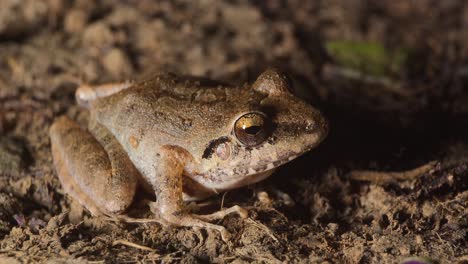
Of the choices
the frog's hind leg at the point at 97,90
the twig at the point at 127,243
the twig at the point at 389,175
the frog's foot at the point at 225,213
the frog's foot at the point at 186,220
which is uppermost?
the twig at the point at 389,175

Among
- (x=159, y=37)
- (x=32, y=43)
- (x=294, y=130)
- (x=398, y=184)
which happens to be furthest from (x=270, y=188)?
(x=32, y=43)

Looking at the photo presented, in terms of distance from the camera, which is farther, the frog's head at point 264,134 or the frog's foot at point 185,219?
the frog's foot at point 185,219

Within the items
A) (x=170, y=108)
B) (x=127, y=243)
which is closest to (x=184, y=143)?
(x=170, y=108)

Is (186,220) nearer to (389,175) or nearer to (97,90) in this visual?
(97,90)

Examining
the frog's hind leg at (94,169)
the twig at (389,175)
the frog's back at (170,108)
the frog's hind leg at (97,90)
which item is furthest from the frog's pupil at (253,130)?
the frog's hind leg at (97,90)

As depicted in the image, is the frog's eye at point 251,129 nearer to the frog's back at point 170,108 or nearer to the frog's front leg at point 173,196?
the frog's back at point 170,108

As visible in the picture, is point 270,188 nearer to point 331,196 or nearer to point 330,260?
point 331,196

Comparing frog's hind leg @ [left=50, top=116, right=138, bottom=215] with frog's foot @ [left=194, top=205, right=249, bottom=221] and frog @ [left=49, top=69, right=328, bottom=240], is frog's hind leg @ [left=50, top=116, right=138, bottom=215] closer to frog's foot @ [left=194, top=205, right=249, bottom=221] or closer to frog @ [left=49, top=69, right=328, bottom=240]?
frog @ [left=49, top=69, right=328, bottom=240]
